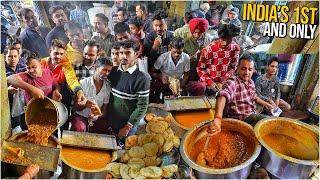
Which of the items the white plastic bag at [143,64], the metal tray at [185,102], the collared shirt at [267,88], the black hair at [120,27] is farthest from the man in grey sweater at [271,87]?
the black hair at [120,27]

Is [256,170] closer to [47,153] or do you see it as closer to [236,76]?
[236,76]

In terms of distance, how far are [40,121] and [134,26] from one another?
26.7 inches

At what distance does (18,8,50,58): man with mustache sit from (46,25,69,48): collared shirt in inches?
0.7

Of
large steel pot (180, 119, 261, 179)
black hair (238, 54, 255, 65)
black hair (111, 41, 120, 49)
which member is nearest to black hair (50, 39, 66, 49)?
black hair (111, 41, 120, 49)

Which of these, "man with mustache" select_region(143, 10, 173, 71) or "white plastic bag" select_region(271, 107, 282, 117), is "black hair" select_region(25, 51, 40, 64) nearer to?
"man with mustache" select_region(143, 10, 173, 71)

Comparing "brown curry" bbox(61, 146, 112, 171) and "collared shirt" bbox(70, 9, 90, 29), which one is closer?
"collared shirt" bbox(70, 9, 90, 29)

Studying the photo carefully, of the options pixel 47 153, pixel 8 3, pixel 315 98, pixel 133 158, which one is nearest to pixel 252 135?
pixel 315 98

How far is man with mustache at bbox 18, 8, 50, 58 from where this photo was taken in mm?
2367

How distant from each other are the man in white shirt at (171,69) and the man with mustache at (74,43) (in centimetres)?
37

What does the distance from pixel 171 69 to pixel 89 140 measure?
0.55 meters

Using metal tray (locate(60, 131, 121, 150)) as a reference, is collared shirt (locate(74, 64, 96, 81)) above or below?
above

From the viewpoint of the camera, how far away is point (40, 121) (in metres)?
2.50

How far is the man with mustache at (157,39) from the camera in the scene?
2.37 meters

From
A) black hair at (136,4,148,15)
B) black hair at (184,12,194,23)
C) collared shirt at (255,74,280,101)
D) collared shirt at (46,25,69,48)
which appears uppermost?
black hair at (136,4,148,15)
